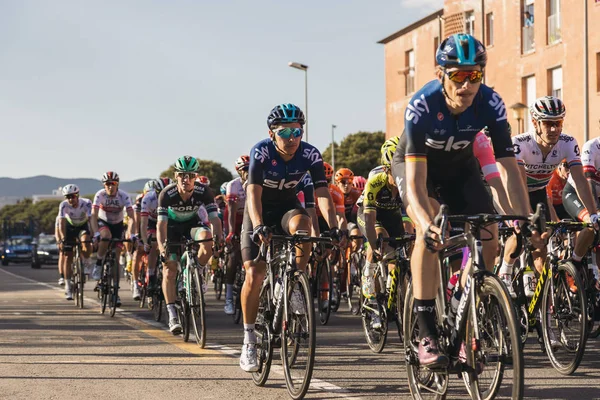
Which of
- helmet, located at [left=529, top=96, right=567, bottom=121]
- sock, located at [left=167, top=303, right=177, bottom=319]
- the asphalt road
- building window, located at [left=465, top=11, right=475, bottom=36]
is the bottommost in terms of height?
the asphalt road

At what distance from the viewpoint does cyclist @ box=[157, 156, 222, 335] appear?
11.2 m

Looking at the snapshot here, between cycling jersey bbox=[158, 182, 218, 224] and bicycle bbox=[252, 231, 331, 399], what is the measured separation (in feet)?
11.9

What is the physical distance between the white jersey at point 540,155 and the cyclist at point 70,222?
10082 mm

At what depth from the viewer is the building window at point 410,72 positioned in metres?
50.3

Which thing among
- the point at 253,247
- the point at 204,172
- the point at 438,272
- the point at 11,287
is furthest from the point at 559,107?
the point at 204,172

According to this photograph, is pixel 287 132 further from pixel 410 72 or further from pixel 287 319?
pixel 410 72

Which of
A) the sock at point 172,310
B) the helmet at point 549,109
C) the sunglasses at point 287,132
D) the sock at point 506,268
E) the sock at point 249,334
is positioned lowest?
the sock at point 172,310

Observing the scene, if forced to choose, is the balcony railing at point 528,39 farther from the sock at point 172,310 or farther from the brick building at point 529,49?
the sock at point 172,310

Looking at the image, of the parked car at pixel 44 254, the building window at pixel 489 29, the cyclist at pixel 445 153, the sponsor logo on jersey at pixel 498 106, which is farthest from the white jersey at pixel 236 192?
the parked car at pixel 44 254

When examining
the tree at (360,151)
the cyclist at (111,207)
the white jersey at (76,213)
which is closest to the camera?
the cyclist at (111,207)

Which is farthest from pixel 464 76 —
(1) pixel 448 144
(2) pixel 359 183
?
(2) pixel 359 183

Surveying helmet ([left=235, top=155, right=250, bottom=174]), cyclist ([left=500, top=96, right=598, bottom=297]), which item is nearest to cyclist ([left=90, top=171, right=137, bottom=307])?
helmet ([left=235, top=155, right=250, bottom=174])

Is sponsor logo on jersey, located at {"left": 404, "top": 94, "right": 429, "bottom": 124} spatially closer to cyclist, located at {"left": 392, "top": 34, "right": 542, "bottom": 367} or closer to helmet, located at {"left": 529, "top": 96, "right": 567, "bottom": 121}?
cyclist, located at {"left": 392, "top": 34, "right": 542, "bottom": 367}

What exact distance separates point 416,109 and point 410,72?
45.0m
